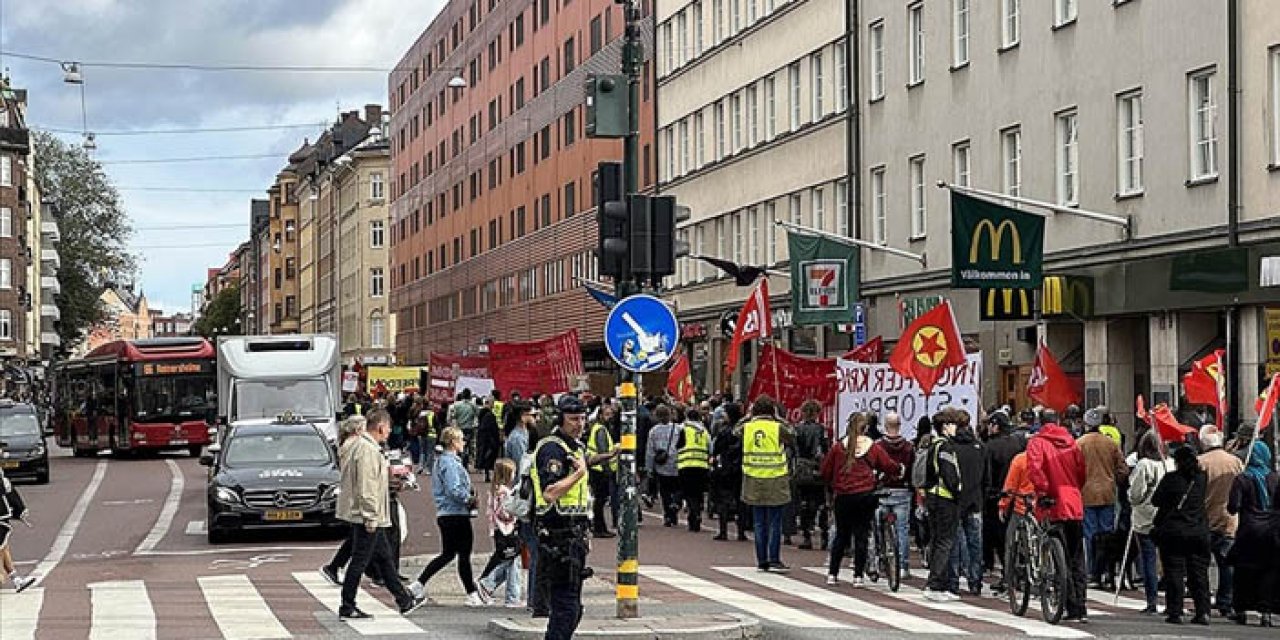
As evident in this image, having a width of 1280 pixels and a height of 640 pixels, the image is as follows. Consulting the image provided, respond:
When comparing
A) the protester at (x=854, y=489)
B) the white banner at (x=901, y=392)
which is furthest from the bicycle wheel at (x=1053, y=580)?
the white banner at (x=901, y=392)

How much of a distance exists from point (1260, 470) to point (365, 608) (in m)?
7.75

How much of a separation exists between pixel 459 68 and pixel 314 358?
2235 inches

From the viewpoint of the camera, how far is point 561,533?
47.0 feet

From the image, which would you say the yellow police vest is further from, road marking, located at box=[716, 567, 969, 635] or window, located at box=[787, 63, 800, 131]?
window, located at box=[787, 63, 800, 131]

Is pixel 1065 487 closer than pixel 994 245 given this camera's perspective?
Yes

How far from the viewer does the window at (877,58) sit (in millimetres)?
43406

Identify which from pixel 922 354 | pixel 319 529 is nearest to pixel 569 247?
pixel 319 529

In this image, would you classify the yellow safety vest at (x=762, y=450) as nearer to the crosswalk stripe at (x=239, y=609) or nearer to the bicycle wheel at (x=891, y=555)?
the bicycle wheel at (x=891, y=555)

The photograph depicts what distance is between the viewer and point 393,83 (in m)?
116

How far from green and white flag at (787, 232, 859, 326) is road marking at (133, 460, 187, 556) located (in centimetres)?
1240

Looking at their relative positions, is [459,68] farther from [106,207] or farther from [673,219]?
[673,219]

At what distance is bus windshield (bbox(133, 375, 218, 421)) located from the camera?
5141 cm

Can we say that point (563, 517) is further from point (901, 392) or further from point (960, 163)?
point (960, 163)

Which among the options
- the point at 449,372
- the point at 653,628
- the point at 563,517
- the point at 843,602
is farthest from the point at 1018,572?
the point at 449,372
